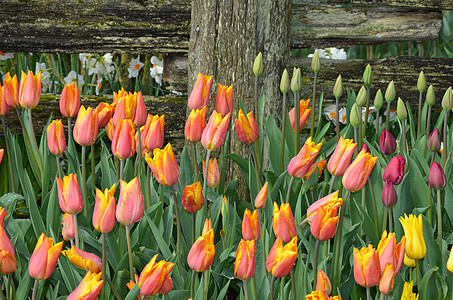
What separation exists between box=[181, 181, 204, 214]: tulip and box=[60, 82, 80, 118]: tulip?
0.61 meters

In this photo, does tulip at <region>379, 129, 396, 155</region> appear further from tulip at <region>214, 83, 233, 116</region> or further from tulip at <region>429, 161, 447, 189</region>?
tulip at <region>214, 83, 233, 116</region>

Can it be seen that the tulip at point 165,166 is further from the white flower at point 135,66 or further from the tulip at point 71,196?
the white flower at point 135,66

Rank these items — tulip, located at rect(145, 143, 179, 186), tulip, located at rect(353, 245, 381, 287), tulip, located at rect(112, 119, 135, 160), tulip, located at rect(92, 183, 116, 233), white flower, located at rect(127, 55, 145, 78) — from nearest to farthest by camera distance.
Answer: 1. tulip, located at rect(353, 245, 381, 287)
2. tulip, located at rect(92, 183, 116, 233)
3. tulip, located at rect(145, 143, 179, 186)
4. tulip, located at rect(112, 119, 135, 160)
5. white flower, located at rect(127, 55, 145, 78)

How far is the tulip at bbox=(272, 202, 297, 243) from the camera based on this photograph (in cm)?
116

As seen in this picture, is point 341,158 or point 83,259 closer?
point 83,259

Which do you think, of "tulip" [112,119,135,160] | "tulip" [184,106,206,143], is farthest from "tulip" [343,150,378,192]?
"tulip" [112,119,135,160]

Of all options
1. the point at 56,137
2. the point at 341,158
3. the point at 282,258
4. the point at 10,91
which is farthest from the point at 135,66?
the point at 282,258

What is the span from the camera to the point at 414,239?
113cm

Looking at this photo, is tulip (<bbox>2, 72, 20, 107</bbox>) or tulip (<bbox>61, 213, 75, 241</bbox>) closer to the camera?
tulip (<bbox>61, 213, 75, 241</bbox>)

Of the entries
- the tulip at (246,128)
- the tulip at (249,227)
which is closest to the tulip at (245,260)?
the tulip at (249,227)

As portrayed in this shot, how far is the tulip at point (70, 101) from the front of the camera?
1.75m

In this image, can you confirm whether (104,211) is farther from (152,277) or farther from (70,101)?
(70,101)

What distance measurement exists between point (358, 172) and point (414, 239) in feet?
0.65

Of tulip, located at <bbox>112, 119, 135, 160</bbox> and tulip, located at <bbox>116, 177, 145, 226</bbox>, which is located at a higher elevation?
tulip, located at <bbox>112, 119, 135, 160</bbox>
